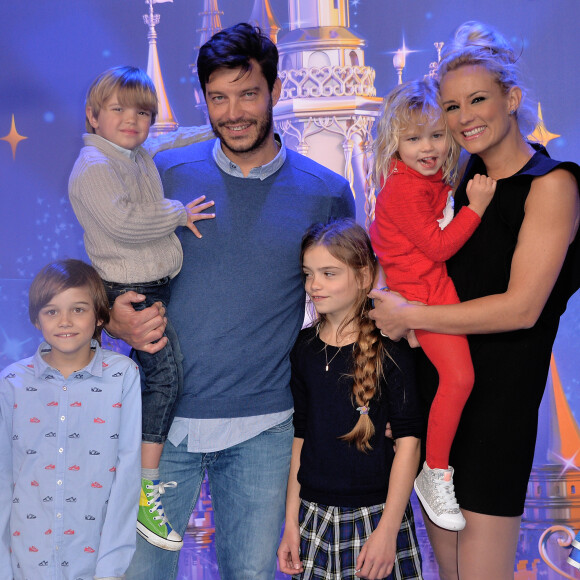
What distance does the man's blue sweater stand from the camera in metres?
2.14

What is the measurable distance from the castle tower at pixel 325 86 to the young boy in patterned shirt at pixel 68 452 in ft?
4.53

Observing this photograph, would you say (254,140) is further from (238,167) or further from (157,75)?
(157,75)

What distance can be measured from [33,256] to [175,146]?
1.14 metres

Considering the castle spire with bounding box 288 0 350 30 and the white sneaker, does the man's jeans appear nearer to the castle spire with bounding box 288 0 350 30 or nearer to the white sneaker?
the white sneaker

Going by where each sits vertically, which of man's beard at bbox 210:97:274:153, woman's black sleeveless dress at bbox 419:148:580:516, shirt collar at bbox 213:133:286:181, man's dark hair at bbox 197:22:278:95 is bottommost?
woman's black sleeveless dress at bbox 419:148:580:516

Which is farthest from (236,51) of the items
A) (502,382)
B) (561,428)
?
(561,428)

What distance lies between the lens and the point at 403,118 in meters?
2.04

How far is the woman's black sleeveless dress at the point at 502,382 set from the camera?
1.96 meters

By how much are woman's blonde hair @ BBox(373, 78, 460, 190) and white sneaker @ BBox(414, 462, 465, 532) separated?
2.72ft

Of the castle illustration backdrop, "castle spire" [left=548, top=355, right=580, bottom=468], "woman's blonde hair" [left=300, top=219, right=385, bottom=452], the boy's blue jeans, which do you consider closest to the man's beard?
"woman's blonde hair" [left=300, top=219, right=385, bottom=452]

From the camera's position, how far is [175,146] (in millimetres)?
2447

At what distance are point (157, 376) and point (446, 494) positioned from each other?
2.83 feet

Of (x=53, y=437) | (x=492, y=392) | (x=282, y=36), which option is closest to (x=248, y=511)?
(x=53, y=437)

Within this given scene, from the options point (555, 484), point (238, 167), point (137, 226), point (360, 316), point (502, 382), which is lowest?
point (555, 484)
